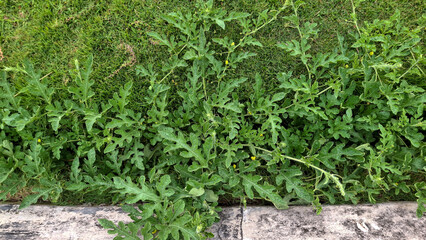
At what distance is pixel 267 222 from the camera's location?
288 cm

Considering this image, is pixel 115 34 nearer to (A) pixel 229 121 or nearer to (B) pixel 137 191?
(A) pixel 229 121

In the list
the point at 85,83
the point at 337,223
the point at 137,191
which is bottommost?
the point at 337,223

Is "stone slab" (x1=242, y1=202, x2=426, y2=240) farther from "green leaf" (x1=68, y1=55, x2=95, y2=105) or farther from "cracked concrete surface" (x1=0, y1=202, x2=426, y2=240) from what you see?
"green leaf" (x1=68, y1=55, x2=95, y2=105)

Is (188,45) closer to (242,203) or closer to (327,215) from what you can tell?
(242,203)

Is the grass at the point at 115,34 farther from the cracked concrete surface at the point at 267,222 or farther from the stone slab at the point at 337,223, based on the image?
the stone slab at the point at 337,223

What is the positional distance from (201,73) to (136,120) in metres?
0.76

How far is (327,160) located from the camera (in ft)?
9.27

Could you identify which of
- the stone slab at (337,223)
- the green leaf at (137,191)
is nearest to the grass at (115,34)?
the green leaf at (137,191)

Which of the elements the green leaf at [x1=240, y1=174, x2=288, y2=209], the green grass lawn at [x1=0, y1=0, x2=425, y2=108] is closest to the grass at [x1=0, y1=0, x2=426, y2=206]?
the green grass lawn at [x1=0, y1=0, x2=425, y2=108]

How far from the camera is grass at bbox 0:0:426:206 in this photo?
3.17 meters

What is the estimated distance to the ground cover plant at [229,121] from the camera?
2783 millimetres

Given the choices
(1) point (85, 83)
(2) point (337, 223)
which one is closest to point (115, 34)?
(1) point (85, 83)

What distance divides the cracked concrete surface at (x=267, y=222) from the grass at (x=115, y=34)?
47.9 inches

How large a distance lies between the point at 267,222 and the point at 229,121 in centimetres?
102
